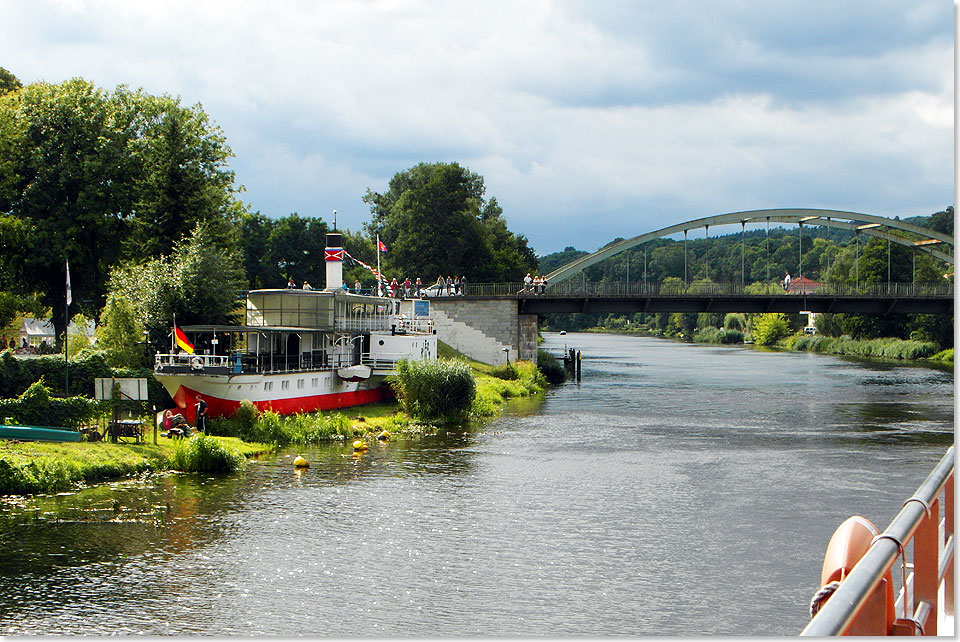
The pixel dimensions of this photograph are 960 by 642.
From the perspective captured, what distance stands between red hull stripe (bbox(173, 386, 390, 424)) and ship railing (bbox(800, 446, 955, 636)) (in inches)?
1138

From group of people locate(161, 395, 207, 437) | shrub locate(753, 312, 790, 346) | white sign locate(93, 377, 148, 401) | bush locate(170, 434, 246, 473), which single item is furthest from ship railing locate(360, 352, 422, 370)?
shrub locate(753, 312, 790, 346)

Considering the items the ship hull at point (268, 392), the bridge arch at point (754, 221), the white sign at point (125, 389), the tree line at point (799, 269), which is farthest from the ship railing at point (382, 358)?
the bridge arch at point (754, 221)

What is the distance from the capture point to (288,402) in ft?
116

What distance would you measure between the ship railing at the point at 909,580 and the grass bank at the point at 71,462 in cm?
2202

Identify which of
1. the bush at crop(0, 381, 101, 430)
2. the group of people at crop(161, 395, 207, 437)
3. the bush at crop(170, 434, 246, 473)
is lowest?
the bush at crop(170, 434, 246, 473)

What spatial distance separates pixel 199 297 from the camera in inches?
1554

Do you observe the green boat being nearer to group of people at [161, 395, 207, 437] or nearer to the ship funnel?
group of people at [161, 395, 207, 437]

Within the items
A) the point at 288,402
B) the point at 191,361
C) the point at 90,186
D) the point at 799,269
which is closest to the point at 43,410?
the point at 191,361

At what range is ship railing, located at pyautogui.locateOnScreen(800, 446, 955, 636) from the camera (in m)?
2.94

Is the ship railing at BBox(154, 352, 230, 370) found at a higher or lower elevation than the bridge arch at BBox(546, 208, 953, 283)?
lower

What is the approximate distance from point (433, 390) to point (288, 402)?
233 inches

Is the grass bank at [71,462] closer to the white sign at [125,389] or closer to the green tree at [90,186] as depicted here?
the white sign at [125,389]

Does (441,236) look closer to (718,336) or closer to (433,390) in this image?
(433,390)

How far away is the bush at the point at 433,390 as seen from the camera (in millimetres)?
38062
